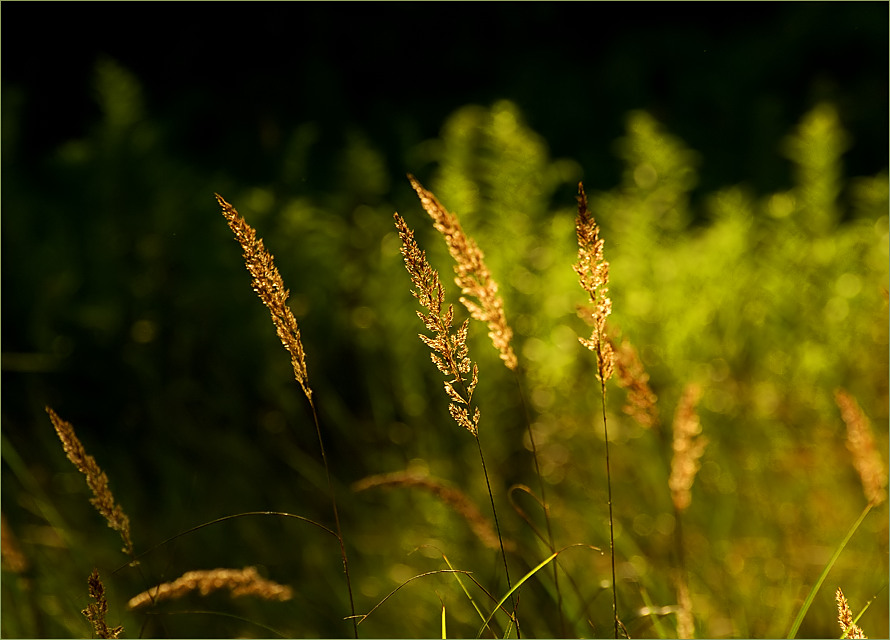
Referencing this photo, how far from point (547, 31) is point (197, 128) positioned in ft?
7.54

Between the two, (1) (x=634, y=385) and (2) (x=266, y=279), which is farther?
(1) (x=634, y=385)

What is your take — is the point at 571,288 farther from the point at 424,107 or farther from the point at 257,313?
the point at 424,107

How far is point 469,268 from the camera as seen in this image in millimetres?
783

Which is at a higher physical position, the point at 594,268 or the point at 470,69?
the point at 470,69

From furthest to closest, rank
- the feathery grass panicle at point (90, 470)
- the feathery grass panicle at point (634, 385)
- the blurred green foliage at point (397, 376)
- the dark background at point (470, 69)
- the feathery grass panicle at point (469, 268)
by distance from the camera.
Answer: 1. the dark background at point (470, 69)
2. the blurred green foliage at point (397, 376)
3. the feathery grass panicle at point (634, 385)
4. the feathery grass panicle at point (90, 470)
5. the feathery grass panicle at point (469, 268)

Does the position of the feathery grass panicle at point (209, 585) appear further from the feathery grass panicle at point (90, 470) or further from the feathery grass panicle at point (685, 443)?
the feathery grass panicle at point (685, 443)

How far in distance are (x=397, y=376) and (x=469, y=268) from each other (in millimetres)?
1589

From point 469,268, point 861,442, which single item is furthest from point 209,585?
point 861,442

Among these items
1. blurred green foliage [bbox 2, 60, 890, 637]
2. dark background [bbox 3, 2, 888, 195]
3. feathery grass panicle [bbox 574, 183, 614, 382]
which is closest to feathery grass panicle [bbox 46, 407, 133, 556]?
feathery grass panicle [bbox 574, 183, 614, 382]

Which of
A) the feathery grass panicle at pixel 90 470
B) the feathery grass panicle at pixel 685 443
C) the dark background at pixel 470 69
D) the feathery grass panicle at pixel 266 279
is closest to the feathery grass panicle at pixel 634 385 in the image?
the feathery grass panicle at pixel 685 443

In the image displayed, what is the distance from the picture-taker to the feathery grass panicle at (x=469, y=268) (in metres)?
0.75

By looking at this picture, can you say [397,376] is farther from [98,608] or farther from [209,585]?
[98,608]

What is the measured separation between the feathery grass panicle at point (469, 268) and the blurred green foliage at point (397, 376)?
105cm

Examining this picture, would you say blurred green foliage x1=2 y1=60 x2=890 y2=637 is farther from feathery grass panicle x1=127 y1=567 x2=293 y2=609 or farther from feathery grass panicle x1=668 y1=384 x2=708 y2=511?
feathery grass panicle x1=127 y1=567 x2=293 y2=609
